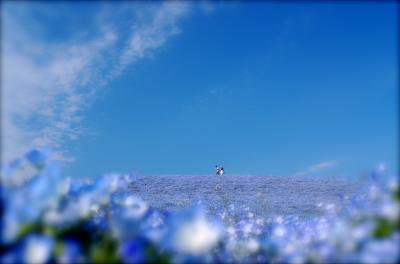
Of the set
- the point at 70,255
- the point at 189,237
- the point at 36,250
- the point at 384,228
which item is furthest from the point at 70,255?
the point at 384,228

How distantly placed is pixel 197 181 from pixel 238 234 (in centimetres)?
1155

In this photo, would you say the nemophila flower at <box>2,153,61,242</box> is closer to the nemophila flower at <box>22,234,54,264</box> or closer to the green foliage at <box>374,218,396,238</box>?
the nemophila flower at <box>22,234,54,264</box>

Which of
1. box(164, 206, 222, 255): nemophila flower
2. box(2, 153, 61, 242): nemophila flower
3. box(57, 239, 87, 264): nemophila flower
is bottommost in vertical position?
box(57, 239, 87, 264): nemophila flower

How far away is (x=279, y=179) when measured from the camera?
→ 17.8 metres

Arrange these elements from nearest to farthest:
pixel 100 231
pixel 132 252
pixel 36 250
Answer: pixel 36 250
pixel 132 252
pixel 100 231

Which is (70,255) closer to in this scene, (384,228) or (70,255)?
(70,255)

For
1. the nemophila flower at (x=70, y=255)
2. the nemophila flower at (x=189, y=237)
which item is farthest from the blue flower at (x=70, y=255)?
the nemophila flower at (x=189, y=237)

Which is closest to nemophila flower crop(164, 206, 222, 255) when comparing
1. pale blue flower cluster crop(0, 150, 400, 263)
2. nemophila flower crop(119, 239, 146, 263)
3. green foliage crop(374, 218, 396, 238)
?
pale blue flower cluster crop(0, 150, 400, 263)

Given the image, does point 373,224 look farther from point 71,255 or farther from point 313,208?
point 313,208

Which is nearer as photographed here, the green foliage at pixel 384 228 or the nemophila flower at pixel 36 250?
Answer: the nemophila flower at pixel 36 250

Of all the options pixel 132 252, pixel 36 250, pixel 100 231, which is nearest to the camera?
pixel 36 250

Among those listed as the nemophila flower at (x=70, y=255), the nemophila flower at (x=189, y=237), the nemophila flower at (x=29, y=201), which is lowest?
the nemophila flower at (x=70, y=255)

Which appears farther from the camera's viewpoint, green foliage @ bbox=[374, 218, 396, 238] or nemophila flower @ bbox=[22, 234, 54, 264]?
green foliage @ bbox=[374, 218, 396, 238]

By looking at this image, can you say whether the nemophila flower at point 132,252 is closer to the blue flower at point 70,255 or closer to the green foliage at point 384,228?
the blue flower at point 70,255
